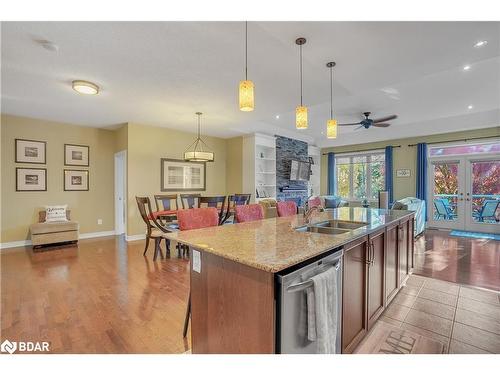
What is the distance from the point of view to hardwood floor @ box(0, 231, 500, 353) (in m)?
1.96

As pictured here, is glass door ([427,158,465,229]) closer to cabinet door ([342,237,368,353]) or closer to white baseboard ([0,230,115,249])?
cabinet door ([342,237,368,353])

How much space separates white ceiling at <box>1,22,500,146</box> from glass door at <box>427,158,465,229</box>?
1.90 metres

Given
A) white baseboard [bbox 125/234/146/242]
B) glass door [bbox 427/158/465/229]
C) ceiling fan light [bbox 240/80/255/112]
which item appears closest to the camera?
ceiling fan light [bbox 240/80/255/112]

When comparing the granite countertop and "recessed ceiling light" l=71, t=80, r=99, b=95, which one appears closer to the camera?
the granite countertop

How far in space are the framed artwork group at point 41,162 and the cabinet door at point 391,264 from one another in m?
6.28

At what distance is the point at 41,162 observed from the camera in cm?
522

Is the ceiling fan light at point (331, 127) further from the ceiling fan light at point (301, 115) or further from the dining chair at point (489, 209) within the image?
the dining chair at point (489, 209)

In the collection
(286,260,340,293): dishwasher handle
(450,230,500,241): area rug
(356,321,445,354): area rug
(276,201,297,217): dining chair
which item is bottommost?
(356,321,445,354): area rug

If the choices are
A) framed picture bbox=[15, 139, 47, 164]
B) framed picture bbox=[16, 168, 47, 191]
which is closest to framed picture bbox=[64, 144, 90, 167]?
framed picture bbox=[15, 139, 47, 164]

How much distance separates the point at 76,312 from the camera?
234cm

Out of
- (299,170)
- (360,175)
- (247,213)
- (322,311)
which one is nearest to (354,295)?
(322,311)

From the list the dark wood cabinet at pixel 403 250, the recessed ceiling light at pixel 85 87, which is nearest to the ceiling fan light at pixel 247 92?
the dark wood cabinet at pixel 403 250

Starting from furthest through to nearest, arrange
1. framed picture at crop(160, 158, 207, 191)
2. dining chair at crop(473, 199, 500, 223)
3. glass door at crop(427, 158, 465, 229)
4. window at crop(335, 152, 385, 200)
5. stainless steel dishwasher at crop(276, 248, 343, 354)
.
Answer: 1. window at crop(335, 152, 385, 200)
2. glass door at crop(427, 158, 465, 229)
3. framed picture at crop(160, 158, 207, 191)
4. dining chair at crop(473, 199, 500, 223)
5. stainless steel dishwasher at crop(276, 248, 343, 354)

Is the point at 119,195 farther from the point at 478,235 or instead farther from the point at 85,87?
the point at 478,235
